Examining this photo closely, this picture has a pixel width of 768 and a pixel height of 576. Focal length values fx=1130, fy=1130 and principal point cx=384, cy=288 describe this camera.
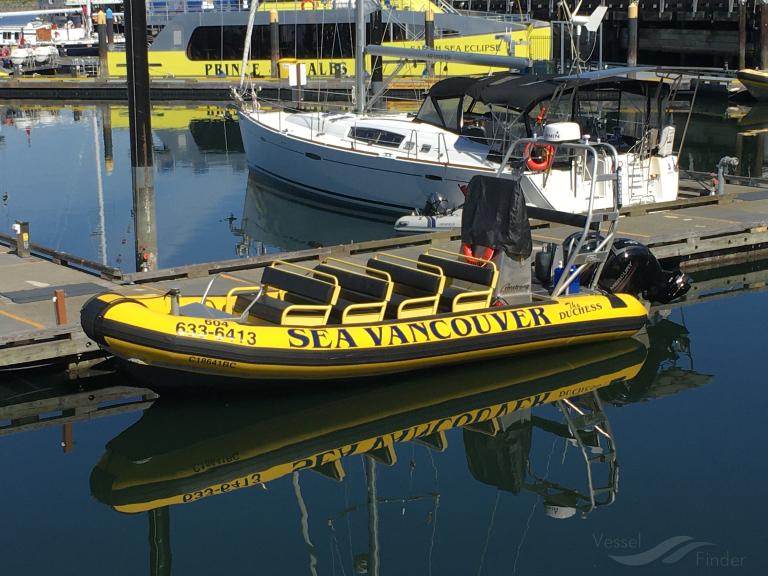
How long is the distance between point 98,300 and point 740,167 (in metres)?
25.3

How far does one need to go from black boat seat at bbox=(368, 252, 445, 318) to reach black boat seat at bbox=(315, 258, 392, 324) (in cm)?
23

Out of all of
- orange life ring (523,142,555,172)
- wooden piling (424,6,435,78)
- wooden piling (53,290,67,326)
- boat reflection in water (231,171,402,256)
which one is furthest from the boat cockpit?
Answer: wooden piling (424,6,435,78)

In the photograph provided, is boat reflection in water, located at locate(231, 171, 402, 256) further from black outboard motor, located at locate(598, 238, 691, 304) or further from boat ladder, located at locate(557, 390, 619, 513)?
boat ladder, located at locate(557, 390, 619, 513)

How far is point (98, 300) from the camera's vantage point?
41.5ft

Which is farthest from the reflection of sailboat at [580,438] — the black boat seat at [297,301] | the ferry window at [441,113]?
the ferry window at [441,113]

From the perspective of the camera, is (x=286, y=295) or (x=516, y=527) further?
(x=286, y=295)

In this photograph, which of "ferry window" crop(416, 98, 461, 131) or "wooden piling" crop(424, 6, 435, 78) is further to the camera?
"wooden piling" crop(424, 6, 435, 78)

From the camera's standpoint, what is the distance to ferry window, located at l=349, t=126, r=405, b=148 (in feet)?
83.2

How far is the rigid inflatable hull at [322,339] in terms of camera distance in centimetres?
1241

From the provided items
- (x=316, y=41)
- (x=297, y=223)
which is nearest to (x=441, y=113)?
(x=297, y=223)

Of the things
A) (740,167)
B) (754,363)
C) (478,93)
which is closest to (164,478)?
(754,363)

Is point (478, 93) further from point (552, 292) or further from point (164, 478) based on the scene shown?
point (164, 478)

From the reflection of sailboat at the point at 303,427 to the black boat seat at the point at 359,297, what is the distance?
999 millimetres

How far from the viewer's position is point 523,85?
23766 millimetres
